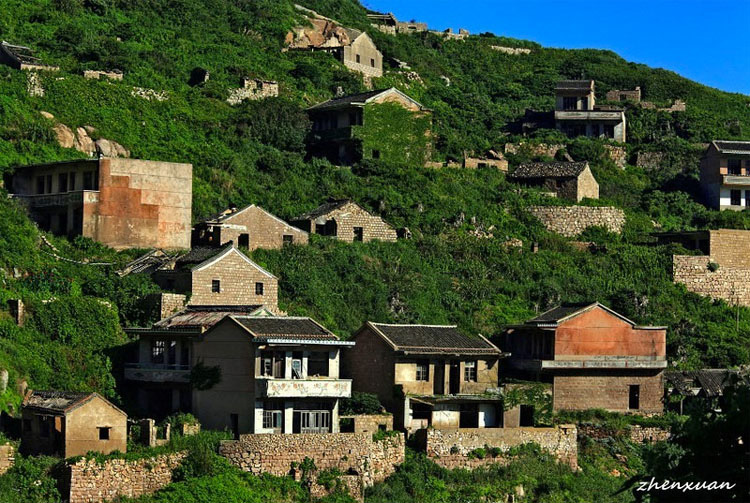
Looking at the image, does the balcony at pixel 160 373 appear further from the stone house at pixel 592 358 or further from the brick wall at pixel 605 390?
the brick wall at pixel 605 390

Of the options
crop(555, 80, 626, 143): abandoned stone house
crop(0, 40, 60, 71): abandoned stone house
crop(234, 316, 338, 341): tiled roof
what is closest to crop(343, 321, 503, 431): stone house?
crop(234, 316, 338, 341): tiled roof

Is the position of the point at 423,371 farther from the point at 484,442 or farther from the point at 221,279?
the point at 221,279

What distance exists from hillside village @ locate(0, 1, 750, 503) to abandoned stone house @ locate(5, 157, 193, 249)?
0.10 m

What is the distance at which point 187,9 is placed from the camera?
93.1 meters

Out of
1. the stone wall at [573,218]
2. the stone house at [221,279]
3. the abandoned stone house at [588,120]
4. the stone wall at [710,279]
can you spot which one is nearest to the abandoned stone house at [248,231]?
the stone house at [221,279]

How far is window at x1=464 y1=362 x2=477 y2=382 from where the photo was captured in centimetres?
5591

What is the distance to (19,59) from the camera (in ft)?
236

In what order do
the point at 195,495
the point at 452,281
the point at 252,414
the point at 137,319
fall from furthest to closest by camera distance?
the point at 452,281
the point at 137,319
the point at 252,414
the point at 195,495

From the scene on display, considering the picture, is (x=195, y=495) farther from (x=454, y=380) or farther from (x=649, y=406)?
(x=649, y=406)

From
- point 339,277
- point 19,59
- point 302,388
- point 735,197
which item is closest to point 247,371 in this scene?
point 302,388

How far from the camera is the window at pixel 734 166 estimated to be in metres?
81.8

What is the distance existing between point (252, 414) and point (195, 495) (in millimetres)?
4155

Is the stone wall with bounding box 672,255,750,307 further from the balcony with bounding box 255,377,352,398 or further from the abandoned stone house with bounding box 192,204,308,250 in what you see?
the balcony with bounding box 255,377,352,398

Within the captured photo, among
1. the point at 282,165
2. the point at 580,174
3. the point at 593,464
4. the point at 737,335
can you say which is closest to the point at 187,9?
the point at 282,165
